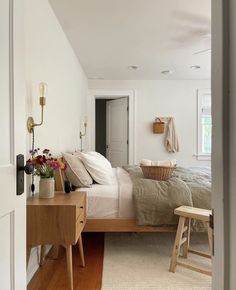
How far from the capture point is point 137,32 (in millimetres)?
3389

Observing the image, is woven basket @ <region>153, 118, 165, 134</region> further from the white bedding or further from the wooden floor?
the wooden floor

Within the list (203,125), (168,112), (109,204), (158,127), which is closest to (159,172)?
(109,204)

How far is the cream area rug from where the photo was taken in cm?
203

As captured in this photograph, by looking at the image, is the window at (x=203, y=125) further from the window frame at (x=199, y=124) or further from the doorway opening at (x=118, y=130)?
the doorway opening at (x=118, y=130)

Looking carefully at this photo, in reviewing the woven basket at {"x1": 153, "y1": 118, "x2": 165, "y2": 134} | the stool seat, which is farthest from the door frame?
the woven basket at {"x1": 153, "y1": 118, "x2": 165, "y2": 134}

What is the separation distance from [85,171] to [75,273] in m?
1.01

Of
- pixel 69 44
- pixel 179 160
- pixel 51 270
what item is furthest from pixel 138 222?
pixel 179 160

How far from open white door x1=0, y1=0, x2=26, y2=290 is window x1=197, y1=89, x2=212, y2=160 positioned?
5.23m

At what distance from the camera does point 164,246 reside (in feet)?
9.13

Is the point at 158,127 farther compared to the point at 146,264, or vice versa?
the point at 158,127

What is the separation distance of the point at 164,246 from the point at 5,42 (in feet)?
8.19

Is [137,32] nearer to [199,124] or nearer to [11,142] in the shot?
[11,142]

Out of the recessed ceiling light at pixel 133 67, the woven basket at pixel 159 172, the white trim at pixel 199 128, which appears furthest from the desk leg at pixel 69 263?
the white trim at pixel 199 128

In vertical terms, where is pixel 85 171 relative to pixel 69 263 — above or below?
above
